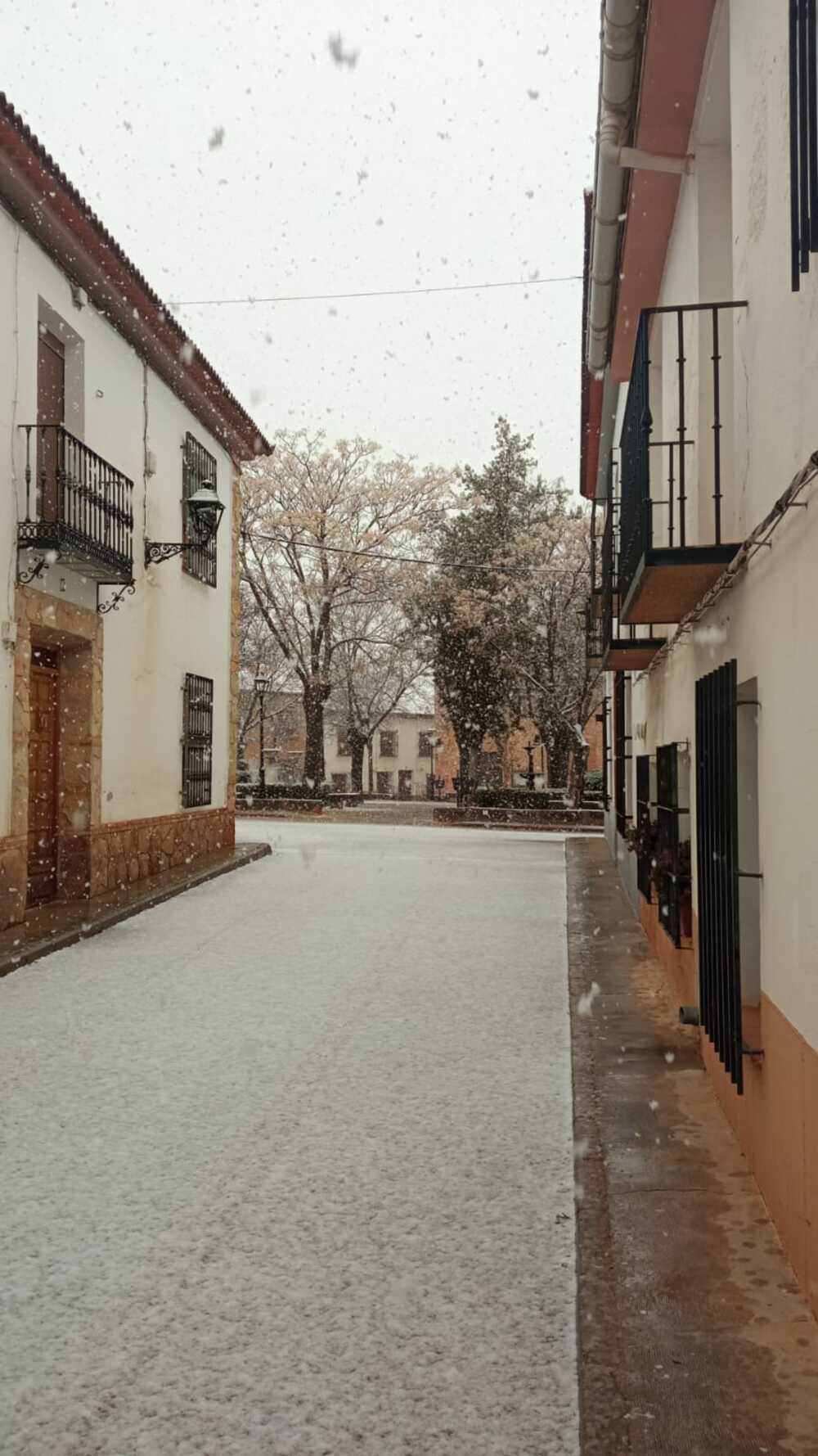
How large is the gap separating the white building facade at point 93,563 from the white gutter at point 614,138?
390 centimetres

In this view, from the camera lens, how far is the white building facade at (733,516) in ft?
9.98

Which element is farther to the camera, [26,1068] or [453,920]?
[453,920]

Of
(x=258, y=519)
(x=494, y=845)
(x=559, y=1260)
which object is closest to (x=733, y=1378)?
(x=559, y=1260)

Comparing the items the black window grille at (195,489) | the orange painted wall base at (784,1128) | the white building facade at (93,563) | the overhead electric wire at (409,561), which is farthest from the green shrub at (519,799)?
the orange painted wall base at (784,1128)

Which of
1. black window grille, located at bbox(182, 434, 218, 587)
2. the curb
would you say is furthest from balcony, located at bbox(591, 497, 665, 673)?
black window grille, located at bbox(182, 434, 218, 587)

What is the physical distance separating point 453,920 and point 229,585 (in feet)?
25.2

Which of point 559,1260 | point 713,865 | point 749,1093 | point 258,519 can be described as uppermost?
point 258,519

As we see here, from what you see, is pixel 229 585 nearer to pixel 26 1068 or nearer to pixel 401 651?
pixel 26 1068

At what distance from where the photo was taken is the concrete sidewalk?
2.37 metres

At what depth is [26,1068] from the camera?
5.30m

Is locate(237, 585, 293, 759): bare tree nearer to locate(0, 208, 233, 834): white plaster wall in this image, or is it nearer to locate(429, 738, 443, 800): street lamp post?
locate(429, 738, 443, 800): street lamp post

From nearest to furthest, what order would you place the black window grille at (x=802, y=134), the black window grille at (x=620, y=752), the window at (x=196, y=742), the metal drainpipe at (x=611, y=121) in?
1. the black window grille at (x=802, y=134)
2. the metal drainpipe at (x=611, y=121)
3. the black window grille at (x=620, y=752)
4. the window at (x=196, y=742)

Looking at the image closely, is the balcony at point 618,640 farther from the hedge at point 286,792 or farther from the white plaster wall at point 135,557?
the hedge at point 286,792

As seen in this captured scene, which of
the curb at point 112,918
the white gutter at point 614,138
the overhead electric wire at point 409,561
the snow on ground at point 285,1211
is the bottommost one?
the snow on ground at point 285,1211
